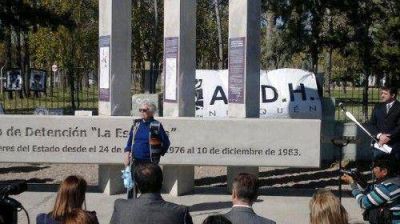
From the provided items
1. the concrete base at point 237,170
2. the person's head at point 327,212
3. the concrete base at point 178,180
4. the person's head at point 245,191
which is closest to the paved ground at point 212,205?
the concrete base at point 178,180

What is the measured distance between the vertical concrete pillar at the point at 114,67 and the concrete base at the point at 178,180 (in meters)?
0.78

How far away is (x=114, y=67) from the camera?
38.6 ft

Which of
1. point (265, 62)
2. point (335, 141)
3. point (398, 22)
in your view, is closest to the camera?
point (335, 141)

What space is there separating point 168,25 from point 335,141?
3568mm

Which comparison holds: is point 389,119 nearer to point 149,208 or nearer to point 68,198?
point 149,208

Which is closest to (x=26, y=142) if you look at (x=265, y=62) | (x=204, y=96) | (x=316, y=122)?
(x=316, y=122)

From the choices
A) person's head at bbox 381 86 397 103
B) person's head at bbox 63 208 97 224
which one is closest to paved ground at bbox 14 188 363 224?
person's head at bbox 381 86 397 103

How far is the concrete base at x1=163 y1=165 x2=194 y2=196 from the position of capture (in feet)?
38.4

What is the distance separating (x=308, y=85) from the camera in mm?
17484

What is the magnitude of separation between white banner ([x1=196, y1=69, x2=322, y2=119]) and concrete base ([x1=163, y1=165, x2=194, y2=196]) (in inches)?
213

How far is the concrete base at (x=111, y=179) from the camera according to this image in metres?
11.7

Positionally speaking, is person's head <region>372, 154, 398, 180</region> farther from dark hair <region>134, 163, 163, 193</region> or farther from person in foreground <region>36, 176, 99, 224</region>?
person in foreground <region>36, 176, 99, 224</region>

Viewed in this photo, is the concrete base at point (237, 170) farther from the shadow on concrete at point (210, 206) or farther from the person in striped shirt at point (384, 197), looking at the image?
the person in striped shirt at point (384, 197)

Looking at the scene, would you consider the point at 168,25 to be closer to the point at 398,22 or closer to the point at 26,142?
the point at 26,142
